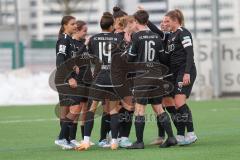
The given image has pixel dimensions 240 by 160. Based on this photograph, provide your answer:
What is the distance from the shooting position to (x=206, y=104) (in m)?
24.2

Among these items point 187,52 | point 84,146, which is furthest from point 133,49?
point 84,146

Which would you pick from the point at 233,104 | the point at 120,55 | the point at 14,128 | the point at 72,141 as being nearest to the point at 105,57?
the point at 120,55

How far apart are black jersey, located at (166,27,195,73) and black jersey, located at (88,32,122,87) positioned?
909mm

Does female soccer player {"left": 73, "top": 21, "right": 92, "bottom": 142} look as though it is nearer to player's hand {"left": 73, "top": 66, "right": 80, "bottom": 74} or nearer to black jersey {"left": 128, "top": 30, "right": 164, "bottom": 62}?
player's hand {"left": 73, "top": 66, "right": 80, "bottom": 74}

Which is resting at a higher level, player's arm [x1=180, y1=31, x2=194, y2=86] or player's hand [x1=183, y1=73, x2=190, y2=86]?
player's arm [x1=180, y1=31, x2=194, y2=86]

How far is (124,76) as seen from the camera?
41.8 feet

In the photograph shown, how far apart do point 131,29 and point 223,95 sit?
1645 centimetres

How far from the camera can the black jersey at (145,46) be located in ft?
39.0

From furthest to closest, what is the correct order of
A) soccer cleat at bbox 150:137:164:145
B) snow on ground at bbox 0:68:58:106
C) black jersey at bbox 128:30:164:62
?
snow on ground at bbox 0:68:58:106
soccer cleat at bbox 150:137:164:145
black jersey at bbox 128:30:164:62

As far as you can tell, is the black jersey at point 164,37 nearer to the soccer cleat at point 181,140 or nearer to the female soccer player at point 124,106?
the female soccer player at point 124,106

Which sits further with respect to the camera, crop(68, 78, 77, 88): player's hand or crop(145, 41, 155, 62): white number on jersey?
crop(68, 78, 77, 88): player's hand

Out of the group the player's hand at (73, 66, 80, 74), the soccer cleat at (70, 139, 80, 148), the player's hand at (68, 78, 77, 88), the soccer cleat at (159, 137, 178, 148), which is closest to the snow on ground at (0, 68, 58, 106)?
the soccer cleat at (70, 139, 80, 148)

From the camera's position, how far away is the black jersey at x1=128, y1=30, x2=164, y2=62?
11.9m

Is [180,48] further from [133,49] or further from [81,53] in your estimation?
[81,53]
